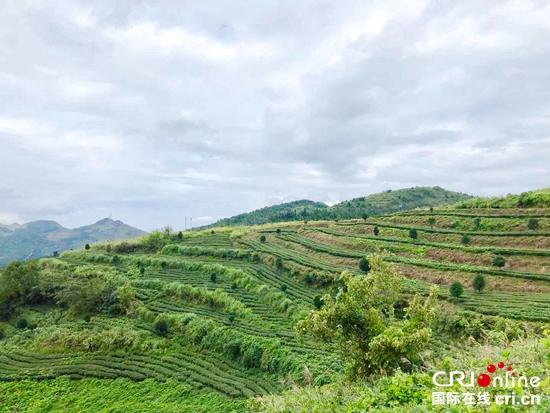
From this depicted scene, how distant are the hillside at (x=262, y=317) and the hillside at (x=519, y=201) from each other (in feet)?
9.88

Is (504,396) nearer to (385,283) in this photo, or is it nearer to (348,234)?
(385,283)

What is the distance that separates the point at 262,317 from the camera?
34.3m

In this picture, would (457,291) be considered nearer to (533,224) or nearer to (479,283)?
(479,283)

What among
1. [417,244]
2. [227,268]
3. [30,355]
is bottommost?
[30,355]

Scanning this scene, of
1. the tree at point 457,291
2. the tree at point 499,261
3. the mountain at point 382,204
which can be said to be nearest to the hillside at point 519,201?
the tree at point 499,261

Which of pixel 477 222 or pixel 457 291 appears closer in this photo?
pixel 457 291

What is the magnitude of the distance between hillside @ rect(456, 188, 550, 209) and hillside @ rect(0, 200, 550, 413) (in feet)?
9.88

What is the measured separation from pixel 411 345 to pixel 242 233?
6046 cm

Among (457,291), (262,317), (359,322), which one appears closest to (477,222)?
(457,291)

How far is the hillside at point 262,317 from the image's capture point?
13133 millimetres

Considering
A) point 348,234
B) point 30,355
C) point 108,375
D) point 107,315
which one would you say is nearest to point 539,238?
point 348,234

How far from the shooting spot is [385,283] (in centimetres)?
1439

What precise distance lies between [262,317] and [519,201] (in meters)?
42.9

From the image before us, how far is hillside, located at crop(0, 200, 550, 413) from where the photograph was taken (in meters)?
13.1
